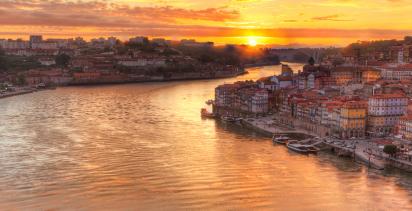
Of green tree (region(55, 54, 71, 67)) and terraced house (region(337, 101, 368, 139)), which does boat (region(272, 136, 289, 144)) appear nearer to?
terraced house (region(337, 101, 368, 139))

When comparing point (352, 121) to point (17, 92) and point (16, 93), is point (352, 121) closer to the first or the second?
point (16, 93)

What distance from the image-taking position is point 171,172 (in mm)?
6535

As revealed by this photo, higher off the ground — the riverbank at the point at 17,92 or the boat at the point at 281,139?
the riverbank at the point at 17,92

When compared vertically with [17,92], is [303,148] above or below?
below

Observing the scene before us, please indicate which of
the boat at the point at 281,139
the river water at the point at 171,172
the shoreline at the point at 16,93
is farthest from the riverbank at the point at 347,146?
the shoreline at the point at 16,93

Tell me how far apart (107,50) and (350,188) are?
26.8 meters

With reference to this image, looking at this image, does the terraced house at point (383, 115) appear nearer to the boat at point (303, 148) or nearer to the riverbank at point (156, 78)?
the boat at point (303, 148)

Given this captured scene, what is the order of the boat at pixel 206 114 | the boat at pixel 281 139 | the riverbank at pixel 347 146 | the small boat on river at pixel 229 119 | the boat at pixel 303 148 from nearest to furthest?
the riverbank at pixel 347 146 → the boat at pixel 303 148 → the boat at pixel 281 139 → the small boat on river at pixel 229 119 → the boat at pixel 206 114

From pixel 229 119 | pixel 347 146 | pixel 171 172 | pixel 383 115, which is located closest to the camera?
pixel 171 172

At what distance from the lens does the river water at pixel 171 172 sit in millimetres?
5484

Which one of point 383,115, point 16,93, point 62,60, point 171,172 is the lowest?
point 171,172

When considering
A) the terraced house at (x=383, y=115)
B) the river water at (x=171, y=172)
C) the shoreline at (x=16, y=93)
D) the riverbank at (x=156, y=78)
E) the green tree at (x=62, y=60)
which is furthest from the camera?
the green tree at (x=62, y=60)

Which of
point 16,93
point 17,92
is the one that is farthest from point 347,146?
point 17,92

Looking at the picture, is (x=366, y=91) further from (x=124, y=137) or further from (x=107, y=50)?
(x=107, y=50)
